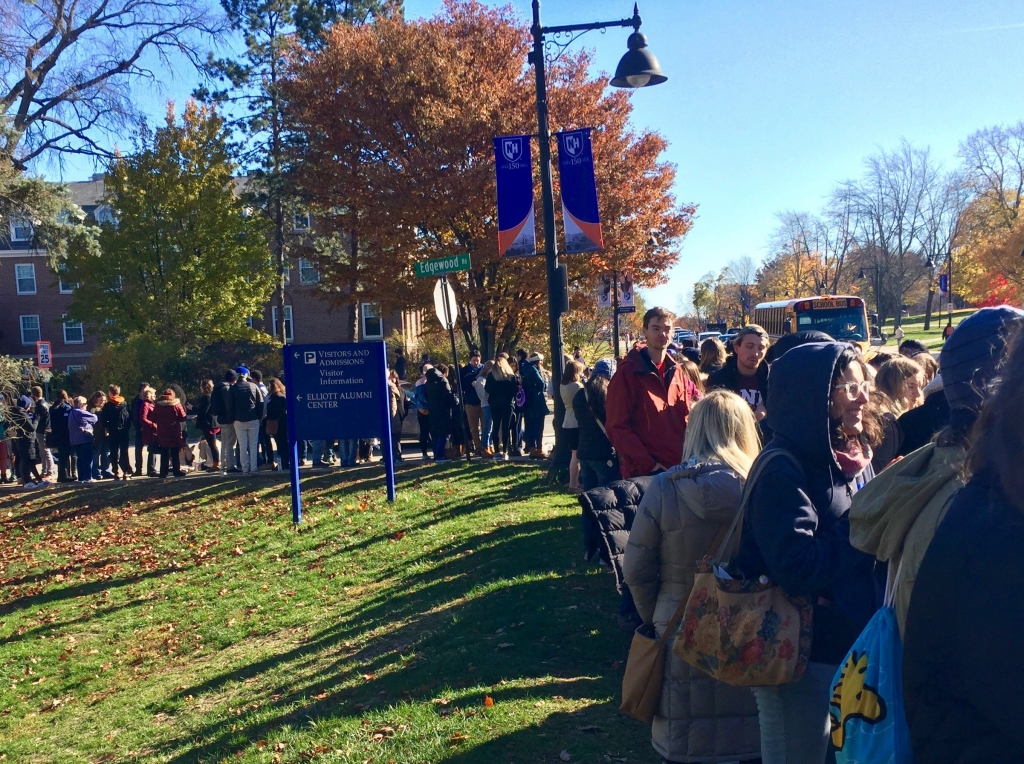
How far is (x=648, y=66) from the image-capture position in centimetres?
1081

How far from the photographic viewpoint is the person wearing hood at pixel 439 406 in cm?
1585

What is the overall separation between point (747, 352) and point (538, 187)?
56.7ft

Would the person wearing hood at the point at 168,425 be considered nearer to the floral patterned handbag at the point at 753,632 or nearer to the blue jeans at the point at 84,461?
the blue jeans at the point at 84,461

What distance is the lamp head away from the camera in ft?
35.4

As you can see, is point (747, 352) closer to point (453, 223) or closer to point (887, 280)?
point (453, 223)

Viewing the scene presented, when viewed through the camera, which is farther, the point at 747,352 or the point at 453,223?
the point at 453,223

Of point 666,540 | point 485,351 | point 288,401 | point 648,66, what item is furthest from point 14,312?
point 666,540

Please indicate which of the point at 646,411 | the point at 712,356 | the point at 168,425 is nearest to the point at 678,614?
the point at 646,411

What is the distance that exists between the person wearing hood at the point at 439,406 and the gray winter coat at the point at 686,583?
39.6 feet

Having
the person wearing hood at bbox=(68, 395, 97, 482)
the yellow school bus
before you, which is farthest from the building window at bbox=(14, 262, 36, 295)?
the person wearing hood at bbox=(68, 395, 97, 482)

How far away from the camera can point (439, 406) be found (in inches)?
631

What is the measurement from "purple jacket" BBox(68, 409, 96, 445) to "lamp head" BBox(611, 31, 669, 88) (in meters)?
11.0

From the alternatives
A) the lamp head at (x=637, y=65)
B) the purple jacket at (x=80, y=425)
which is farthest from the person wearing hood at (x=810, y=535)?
the purple jacket at (x=80, y=425)

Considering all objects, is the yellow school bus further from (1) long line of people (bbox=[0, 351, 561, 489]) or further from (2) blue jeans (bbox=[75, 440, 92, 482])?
(2) blue jeans (bbox=[75, 440, 92, 482])
